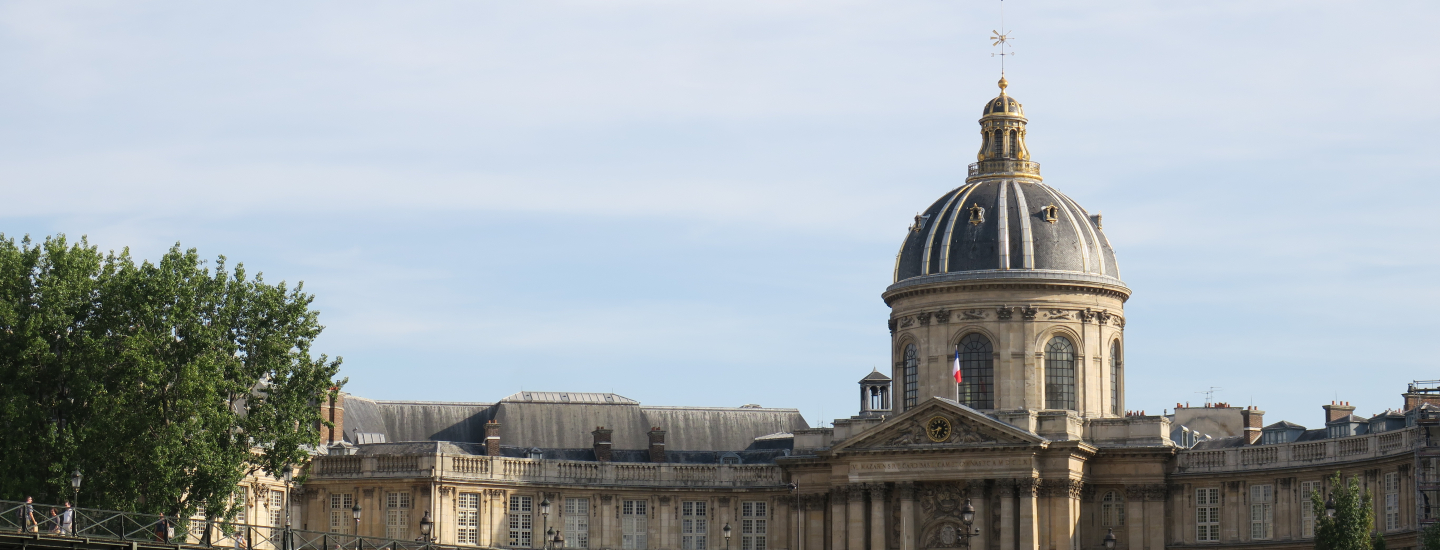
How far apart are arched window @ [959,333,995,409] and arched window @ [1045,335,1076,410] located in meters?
2.32

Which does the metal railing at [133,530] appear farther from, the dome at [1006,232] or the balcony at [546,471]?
the dome at [1006,232]

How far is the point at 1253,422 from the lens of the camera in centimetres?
10719

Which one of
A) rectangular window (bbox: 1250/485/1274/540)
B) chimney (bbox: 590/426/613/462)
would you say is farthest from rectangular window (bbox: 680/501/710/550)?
rectangular window (bbox: 1250/485/1274/540)

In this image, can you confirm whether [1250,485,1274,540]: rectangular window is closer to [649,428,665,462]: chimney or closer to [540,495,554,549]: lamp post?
[649,428,665,462]: chimney

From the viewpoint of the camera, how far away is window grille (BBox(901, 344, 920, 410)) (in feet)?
360

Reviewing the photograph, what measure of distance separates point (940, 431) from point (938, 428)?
0.14 m

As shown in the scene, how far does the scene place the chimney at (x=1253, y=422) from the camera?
106 metres

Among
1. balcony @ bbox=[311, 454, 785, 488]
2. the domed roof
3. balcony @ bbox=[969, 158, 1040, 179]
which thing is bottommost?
balcony @ bbox=[311, 454, 785, 488]

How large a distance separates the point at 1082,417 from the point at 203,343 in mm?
37789

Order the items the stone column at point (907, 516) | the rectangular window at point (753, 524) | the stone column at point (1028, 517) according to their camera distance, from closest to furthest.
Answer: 1. the stone column at point (1028, 517)
2. the stone column at point (907, 516)
3. the rectangular window at point (753, 524)

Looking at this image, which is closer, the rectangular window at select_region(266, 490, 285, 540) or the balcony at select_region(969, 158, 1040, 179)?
the rectangular window at select_region(266, 490, 285, 540)

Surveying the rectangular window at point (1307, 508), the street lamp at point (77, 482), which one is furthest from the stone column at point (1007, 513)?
the street lamp at point (77, 482)

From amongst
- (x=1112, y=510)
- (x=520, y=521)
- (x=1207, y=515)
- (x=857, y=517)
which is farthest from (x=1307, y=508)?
(x=520, y=521)

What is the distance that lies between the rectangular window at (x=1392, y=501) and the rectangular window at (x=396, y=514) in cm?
3765
